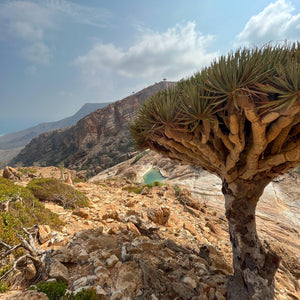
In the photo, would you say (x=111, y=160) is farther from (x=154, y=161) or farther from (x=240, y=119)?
(x=240, y=119)

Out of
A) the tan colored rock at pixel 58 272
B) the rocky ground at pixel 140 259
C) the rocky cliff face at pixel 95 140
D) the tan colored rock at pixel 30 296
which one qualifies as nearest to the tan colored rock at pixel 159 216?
the rocky ground at pixel 140 259

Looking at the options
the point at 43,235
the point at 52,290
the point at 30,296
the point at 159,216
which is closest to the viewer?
the point at 30,296

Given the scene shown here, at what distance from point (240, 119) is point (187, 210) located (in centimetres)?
621

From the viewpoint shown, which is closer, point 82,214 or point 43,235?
point 43,235

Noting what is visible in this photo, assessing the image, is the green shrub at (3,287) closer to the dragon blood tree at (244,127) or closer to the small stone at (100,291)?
the small stone at (100,291)

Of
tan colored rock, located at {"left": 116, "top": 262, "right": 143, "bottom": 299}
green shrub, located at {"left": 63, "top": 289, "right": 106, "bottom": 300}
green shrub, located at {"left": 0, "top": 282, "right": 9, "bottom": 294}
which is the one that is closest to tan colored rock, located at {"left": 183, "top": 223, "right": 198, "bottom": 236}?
→ tan colored rock, located at {"left": 116, "top": 262, "right": 143, "bottom": 299}

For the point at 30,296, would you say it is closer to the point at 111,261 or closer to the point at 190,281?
the point at 111,261

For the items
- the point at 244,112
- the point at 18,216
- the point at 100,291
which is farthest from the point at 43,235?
the point at 244,112

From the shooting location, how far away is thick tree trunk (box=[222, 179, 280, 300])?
103 inches

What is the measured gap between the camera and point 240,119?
2551 millimetres

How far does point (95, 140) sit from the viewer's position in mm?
63625

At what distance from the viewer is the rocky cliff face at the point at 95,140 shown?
52.8 meters

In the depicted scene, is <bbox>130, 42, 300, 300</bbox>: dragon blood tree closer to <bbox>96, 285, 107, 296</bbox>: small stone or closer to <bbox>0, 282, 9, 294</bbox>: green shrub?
<bbox>96, 285, 107, 296</bbox>: small stone

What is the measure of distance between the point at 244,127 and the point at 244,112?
53 cm
